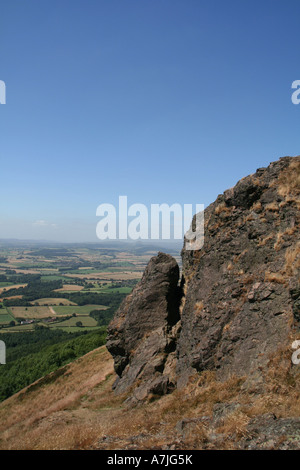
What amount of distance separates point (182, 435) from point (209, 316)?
268 inches

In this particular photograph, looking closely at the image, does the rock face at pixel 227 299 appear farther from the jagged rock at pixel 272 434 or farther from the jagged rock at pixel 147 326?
the jagged rock at pixel 272 434

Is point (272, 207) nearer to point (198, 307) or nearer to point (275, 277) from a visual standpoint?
point (275, 277)

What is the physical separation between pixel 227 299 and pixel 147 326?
7.98m

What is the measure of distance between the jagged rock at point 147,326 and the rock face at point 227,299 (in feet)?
0.24

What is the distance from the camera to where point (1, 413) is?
27797 millimetres

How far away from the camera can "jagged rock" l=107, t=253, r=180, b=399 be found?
19.6m

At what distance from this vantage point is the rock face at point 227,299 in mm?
13203

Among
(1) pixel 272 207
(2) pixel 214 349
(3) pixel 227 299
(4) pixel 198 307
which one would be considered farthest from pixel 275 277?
(4) pixel 198 307

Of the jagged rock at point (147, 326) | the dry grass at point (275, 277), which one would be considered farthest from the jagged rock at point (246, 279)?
the jagged rock at point (147, 326)

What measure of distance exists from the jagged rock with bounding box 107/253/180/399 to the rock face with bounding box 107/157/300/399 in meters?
0.07

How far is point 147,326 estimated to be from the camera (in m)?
21.5

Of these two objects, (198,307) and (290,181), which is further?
(198,307)
